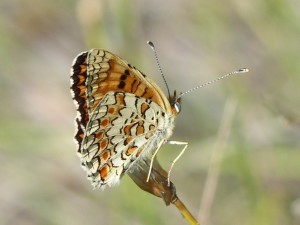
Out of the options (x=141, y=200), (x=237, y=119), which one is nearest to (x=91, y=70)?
(x=141, y=200)

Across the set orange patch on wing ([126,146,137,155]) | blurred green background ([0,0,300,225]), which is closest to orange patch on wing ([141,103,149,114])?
orange patch on wing ([126,146,137,155])

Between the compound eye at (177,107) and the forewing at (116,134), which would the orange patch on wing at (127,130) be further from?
the compound eye at (177,107)

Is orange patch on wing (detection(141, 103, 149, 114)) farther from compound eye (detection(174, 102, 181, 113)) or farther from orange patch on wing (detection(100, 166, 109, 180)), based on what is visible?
orange patch on wing (detection(100, 166, 109, 180))

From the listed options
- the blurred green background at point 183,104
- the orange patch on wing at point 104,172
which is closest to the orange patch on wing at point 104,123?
the orange patch on wing at point 104,172

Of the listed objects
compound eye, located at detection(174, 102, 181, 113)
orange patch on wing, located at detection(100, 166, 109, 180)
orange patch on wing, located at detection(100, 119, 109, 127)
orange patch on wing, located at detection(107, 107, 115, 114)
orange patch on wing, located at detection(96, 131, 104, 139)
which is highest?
orange patch on wing, located at detection(107, 107, 115, 114)

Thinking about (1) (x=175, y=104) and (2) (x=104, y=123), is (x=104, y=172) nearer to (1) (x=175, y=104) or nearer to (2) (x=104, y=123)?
(2) (x=104, y=123)

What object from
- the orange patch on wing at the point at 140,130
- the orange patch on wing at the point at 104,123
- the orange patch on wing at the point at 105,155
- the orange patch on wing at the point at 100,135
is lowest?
the orange patch on wing at the point at 105,155

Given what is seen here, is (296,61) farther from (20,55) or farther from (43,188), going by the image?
(20,55)
